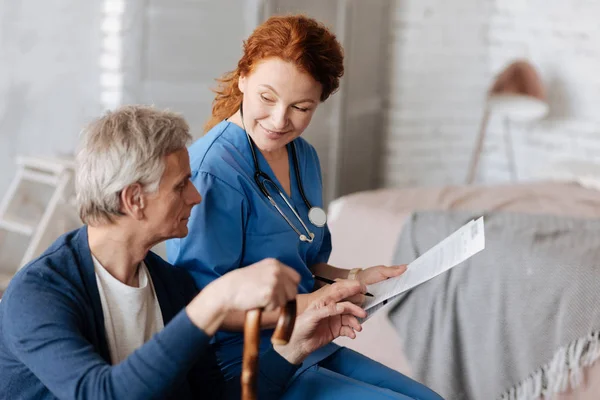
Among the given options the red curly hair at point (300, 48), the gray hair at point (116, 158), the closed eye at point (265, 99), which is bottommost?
the gray hair at point (116, 158)

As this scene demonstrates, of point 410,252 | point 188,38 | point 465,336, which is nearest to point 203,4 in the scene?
point 188,38

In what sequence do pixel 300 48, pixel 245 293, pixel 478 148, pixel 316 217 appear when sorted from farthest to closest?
pixel 478 148 < pixel 316 217 < pixel 300 48 < pixel 245 293

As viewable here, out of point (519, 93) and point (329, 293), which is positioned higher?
point (519, 93)

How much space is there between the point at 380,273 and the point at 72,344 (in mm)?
731

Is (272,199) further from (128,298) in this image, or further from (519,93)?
(519,93)

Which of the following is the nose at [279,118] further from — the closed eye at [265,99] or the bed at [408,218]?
the bed at [408,218]

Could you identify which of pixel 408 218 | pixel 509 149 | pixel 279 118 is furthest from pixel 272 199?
pixel 509 149

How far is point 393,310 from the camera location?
2426 millimetres

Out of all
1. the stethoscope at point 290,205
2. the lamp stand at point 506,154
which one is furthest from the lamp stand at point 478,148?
the stethoscope at point 290,205

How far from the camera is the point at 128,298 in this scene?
1.25m

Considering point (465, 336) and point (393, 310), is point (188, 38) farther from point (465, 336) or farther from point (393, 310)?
point (465, 336)

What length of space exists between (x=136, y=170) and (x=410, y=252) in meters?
1.46

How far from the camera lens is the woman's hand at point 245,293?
103 cm

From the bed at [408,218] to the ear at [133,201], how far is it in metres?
1.29
